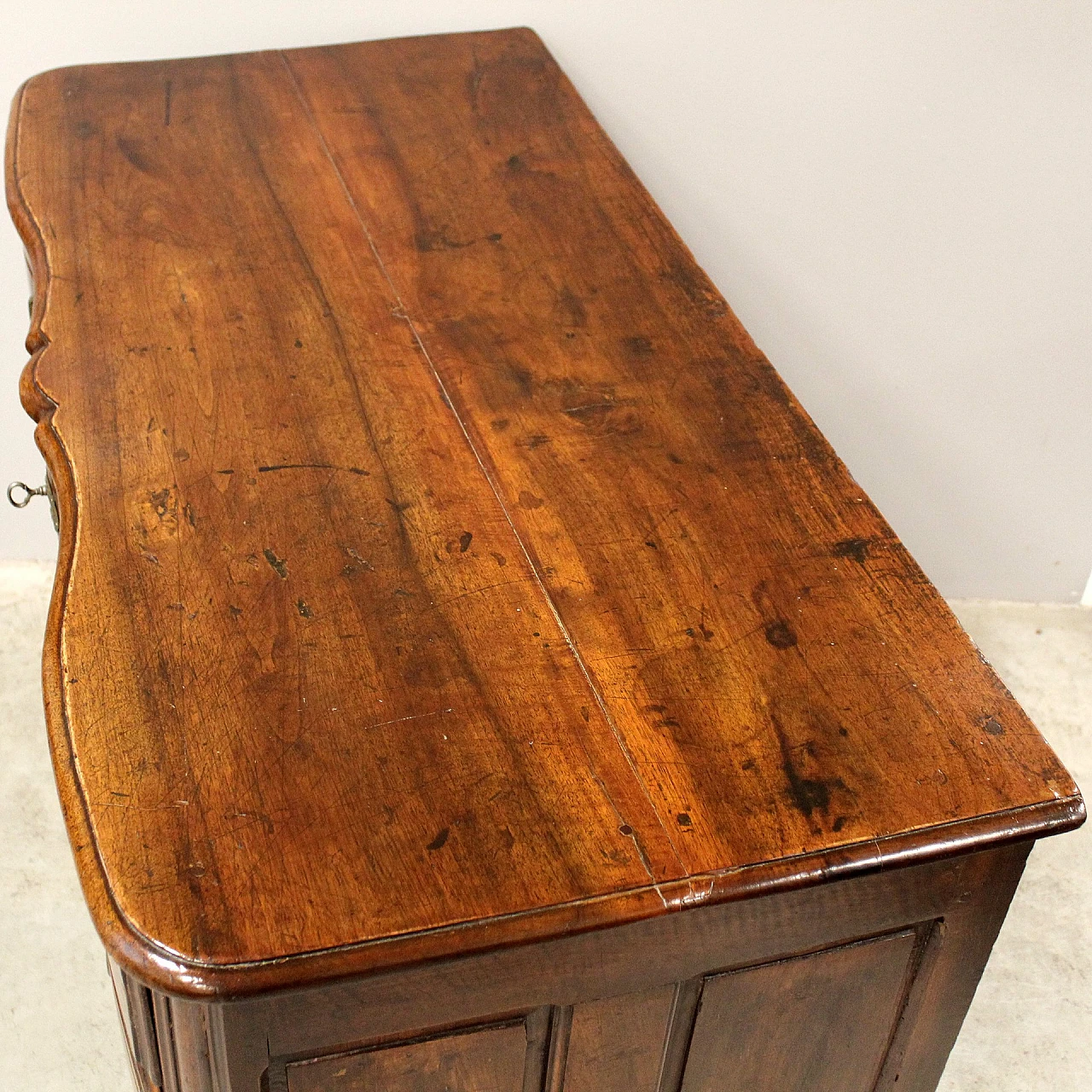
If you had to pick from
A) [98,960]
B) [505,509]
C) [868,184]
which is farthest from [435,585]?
[868,184]

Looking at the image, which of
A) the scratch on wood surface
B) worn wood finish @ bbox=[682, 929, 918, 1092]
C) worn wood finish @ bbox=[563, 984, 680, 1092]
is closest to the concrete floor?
worn wood finish @ bbox=[682, 929, 918, 1092]

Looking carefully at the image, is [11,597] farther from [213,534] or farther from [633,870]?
[633,870]

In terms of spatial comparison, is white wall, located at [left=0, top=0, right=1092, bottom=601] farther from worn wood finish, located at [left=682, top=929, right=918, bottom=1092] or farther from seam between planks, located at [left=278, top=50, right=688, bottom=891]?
worn wood finish, located at [left=682, top=929, right=918, bottom=1092]

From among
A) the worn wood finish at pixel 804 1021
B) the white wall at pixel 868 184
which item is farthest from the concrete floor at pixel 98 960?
the worn wood finish at pixel 804 1021

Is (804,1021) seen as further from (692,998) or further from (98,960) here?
(98,960)

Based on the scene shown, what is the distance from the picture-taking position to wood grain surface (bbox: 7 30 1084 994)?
0.84 meters

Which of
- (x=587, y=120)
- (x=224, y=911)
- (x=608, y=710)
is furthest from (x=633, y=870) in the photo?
(x=587, y=120)

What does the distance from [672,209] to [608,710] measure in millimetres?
1175

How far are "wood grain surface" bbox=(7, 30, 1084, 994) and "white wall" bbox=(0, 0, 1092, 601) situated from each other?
13.6 inches

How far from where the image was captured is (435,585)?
103cm

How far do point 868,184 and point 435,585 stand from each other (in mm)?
1161

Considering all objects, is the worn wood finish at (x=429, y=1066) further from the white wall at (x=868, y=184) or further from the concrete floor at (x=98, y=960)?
the white wall at (x=868, y=184)

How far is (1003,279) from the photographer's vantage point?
1985mm

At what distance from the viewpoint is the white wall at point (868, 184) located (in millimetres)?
1777
